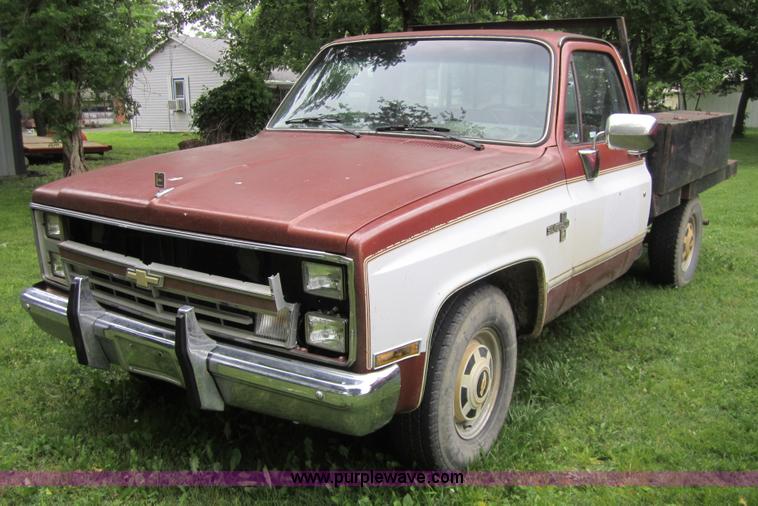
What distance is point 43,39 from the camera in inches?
384

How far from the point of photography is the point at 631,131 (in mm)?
3621

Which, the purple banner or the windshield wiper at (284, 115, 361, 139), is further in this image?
the windshield wiper at (284, 115, 361, 139)

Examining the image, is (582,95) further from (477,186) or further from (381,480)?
(381,480)

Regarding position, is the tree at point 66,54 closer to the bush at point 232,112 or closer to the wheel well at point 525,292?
the bush at point 232,112

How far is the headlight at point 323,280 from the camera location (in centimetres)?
243

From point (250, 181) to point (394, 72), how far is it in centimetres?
150

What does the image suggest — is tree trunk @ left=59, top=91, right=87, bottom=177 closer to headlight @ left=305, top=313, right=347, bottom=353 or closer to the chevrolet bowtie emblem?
the chevrolet bowtie emblem

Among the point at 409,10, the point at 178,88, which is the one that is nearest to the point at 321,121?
the point at 409,10

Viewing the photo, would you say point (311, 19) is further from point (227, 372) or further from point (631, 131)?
point (227, 372)

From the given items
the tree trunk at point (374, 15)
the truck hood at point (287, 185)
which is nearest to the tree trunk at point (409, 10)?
the tree trunk at point (374, 15)

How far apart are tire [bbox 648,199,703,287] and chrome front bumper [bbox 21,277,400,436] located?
157 inches

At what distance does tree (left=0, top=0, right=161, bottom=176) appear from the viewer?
9727mm

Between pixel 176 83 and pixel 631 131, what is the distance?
106ft

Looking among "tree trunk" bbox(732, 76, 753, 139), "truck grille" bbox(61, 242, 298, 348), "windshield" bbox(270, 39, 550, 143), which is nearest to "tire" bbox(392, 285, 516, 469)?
"truck grille" bbox(61, 242, 298, 348)
